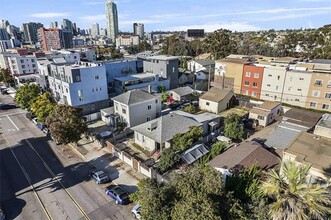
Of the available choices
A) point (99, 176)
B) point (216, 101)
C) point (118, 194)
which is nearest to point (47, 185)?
point (99, 176)

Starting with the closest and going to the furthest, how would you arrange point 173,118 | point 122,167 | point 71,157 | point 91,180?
point 91,180 < point 122,167 < point 71,157 < point 173,118

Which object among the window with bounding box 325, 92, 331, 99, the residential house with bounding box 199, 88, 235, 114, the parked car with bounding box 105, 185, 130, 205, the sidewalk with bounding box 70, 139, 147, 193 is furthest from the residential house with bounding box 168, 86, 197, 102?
the parked car with bounding box 105, 185, 130, 205

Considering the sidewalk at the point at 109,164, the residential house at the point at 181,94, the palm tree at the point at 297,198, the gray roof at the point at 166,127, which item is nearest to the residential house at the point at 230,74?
the residential house at the point at 181,94

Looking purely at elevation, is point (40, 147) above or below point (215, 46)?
below

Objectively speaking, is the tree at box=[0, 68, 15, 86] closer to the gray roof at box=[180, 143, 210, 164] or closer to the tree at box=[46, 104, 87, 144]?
the tree at box=[46, 104, 87, 144]

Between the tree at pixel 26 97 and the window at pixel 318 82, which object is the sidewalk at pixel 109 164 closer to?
the tree at pixel 26 97

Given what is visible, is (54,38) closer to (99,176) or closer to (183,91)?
(183,91)

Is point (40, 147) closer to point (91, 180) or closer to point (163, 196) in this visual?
point (91, 180)

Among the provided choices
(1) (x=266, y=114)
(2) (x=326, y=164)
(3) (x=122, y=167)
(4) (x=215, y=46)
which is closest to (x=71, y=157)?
(3) (x=122, y=167)
